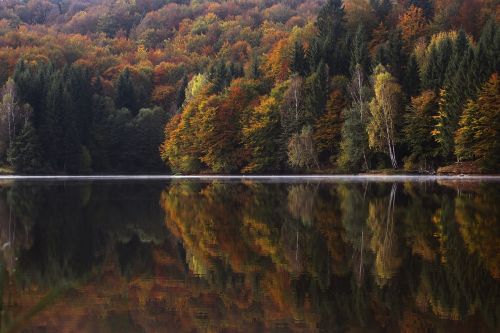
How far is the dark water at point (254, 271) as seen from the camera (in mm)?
10586

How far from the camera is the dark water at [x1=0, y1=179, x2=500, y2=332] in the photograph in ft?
34.7

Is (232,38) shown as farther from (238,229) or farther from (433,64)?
(238,229)

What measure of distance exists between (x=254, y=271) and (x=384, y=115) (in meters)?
59.2

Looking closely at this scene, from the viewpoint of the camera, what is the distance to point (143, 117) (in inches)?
4264

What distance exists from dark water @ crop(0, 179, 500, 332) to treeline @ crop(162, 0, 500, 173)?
41.4 m

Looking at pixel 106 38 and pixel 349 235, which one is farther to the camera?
pixel 106 38

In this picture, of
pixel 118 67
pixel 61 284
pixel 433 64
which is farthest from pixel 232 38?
pixel 61 284

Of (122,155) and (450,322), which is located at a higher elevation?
(122,155)

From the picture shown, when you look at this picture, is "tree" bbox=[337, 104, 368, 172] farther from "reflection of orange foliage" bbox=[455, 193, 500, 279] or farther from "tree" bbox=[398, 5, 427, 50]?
"reflection of orange foliage" bbox=[455, 193, 500, 279]

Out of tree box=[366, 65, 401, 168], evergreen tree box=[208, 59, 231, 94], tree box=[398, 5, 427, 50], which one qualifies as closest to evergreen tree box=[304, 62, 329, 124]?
tree box=[366, 65, 401, 168]

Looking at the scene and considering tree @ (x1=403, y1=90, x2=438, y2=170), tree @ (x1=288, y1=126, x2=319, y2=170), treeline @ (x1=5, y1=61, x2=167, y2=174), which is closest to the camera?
tree @ (x1=403, y1=90, x2=438, y2=170)

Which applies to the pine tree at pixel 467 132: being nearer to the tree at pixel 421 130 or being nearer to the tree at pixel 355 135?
the tree at pixel 421 130

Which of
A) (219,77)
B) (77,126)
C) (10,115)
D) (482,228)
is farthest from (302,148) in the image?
(482,228)

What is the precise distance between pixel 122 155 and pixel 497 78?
6078 cm
